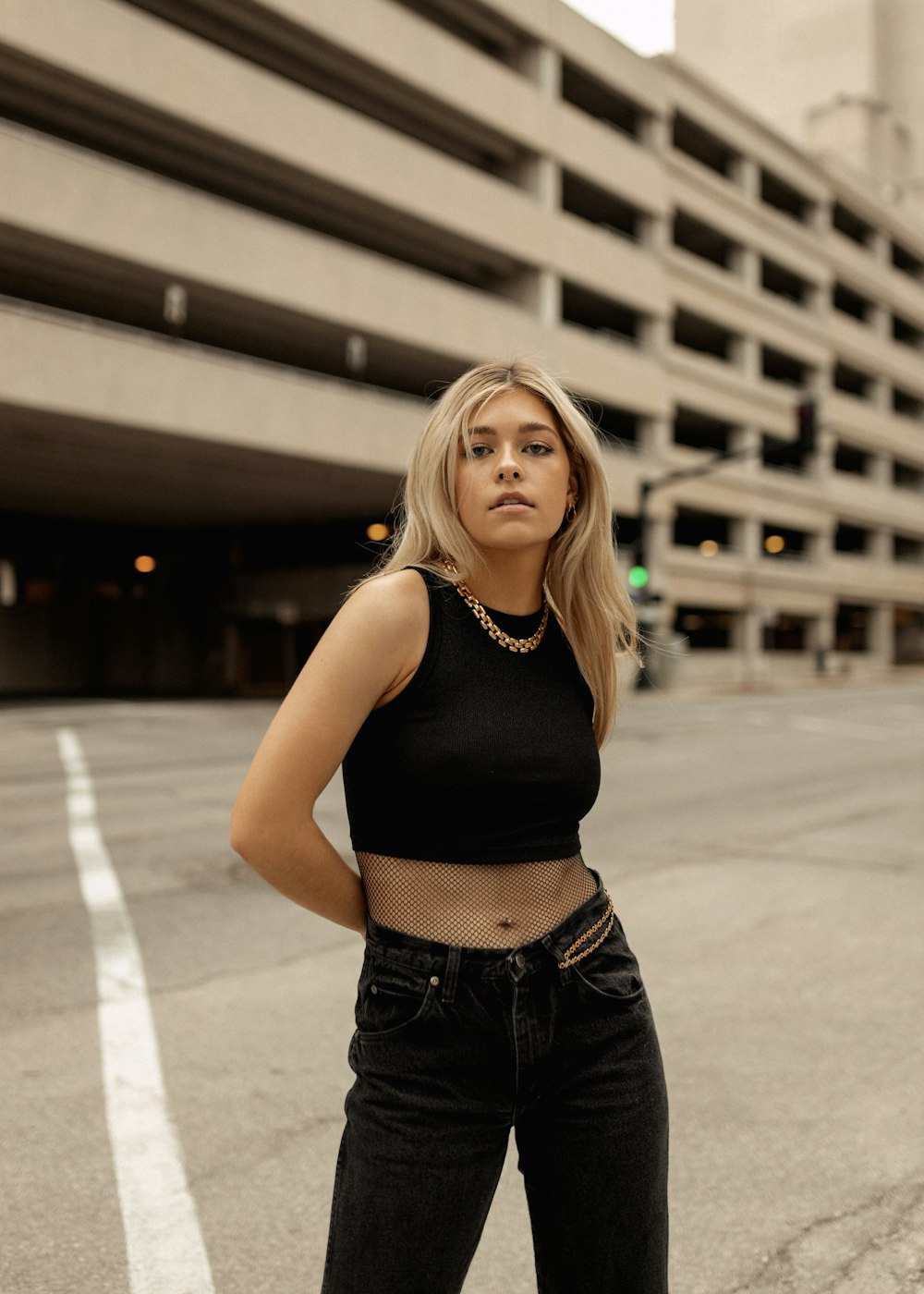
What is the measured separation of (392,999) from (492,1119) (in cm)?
24

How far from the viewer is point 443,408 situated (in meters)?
1.92

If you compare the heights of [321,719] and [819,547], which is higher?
[819,547]

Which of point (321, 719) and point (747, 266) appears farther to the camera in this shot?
point (747, 266)

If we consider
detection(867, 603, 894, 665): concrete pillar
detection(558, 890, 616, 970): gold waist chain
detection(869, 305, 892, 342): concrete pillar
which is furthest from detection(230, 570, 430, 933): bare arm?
detection(869, 305, 892, 342): concrete pillar

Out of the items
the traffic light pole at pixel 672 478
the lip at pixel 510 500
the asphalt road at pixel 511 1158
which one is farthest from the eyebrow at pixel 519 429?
the traffic light pole at pixel 672 478

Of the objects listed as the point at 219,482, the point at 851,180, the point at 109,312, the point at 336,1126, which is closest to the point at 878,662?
the point at 851,180

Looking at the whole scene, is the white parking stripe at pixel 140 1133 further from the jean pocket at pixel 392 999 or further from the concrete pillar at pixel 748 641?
the concrete pillar at pixel 748 641

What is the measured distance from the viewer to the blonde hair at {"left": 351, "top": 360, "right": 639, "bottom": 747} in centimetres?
191

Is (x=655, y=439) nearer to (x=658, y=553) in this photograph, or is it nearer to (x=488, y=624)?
(x=658, y=553)

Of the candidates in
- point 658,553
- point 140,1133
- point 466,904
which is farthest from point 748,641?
point 466,904

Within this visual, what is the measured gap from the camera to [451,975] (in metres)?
1.70

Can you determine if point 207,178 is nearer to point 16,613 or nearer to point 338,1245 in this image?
point 16,613

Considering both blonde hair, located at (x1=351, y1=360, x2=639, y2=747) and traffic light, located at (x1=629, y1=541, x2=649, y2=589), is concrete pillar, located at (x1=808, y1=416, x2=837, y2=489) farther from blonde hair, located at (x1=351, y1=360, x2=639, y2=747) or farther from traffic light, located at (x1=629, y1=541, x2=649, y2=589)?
blonde hair, located at (x1=351, y1=360, x2=639, y2=747)

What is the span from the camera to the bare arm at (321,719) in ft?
5.54
